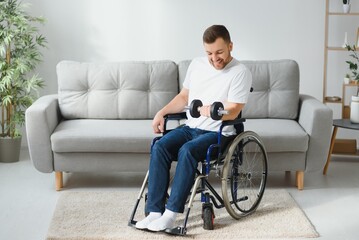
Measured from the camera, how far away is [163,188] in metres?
3.38

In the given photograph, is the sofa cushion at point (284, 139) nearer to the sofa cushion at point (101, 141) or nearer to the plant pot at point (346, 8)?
the sofa cushion at point (101, 141)

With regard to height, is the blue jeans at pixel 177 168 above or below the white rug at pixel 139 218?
above

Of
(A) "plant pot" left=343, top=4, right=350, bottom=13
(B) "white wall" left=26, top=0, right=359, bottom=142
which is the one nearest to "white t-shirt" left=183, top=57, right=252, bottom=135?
(B) "white wall" left=26, top=0, right=359, bottom=142

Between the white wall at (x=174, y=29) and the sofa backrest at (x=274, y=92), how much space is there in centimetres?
73

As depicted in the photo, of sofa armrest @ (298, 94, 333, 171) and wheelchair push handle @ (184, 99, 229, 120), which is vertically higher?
wheelchair push handle @ (184, 99, 229, 120)

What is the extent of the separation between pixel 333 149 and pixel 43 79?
234 cm

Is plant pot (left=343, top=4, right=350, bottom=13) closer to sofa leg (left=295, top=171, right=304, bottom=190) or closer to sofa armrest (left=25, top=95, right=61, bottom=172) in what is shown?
sofa leg (left=295, top=171, right=304, bottom=190)

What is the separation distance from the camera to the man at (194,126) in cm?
334

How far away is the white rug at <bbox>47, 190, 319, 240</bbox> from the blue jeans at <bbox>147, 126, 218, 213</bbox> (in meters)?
0.17

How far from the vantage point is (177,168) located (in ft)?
11.1

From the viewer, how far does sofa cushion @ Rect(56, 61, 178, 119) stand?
4527mm

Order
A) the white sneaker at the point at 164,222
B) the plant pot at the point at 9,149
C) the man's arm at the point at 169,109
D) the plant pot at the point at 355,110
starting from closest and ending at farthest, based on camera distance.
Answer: the white sneaker at the point at 164,222, the man's arm at the point at 169,109, the plant pot at the point at 355,110, the plant pot at the point at 9,149

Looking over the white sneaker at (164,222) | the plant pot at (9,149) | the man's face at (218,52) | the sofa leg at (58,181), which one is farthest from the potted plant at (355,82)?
the plant pot at (9,149)

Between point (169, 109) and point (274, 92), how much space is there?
1.12 m
